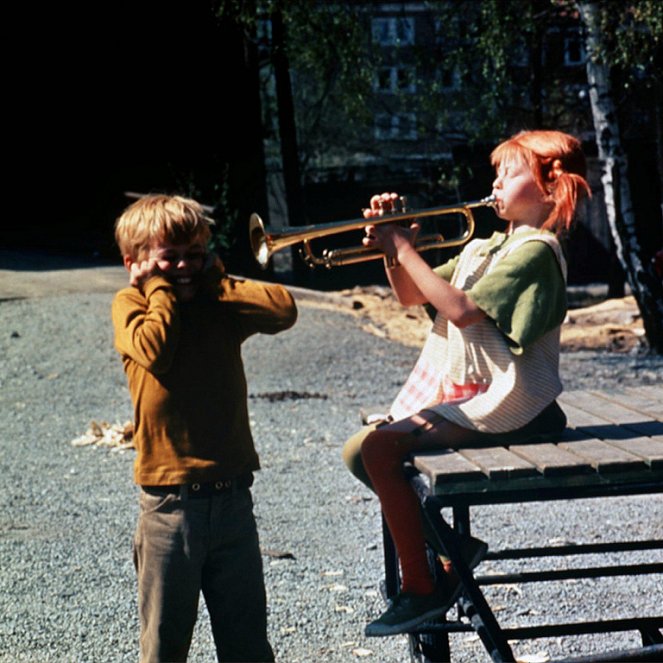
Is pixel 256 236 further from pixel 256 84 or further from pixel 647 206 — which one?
pixel 647 206

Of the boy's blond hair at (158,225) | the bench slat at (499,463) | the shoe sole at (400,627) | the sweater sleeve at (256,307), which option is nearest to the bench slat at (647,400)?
the bench slat at (499,463)

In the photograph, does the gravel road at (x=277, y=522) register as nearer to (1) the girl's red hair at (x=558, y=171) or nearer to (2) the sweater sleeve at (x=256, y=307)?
(2) the sweater sleeve at (x=256, y=307)

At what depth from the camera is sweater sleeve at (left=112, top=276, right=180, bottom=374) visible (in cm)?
277

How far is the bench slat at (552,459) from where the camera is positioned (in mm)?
2691

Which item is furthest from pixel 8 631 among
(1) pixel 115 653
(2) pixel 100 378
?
(2) pixel 100 378

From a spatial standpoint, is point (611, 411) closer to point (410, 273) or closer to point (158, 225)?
point (410, 273)

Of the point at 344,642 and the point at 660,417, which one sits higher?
the point at 660,417

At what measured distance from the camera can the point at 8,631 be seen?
3756mm

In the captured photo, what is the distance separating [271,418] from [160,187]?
9452 mm

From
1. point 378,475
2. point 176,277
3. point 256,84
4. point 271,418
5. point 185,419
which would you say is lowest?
point 271,418

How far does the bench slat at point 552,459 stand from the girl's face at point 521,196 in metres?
0.63

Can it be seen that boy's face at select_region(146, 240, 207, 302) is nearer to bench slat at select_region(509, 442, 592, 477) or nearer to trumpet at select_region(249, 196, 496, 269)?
trumpet at select_region(249, 196, 496, 269)

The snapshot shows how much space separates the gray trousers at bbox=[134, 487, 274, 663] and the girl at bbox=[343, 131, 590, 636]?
1.09ft

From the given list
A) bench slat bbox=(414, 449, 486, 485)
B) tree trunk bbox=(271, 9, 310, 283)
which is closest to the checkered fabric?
bench slat bbox=(414, 449, 486, 485)
